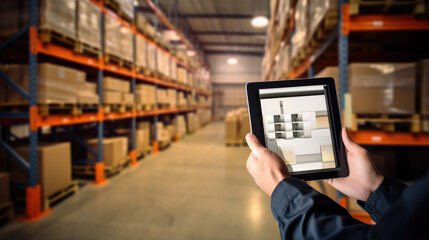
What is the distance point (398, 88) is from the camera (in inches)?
77.6

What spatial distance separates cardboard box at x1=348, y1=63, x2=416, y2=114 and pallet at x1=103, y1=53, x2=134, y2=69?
366 cm

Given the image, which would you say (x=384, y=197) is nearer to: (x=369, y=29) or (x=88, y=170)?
(x=369, y=29)

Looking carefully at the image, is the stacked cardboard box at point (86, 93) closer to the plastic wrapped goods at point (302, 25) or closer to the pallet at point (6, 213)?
the pallet at point (6, 213)

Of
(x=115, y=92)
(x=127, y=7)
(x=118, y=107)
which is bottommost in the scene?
(x=118, y=107)

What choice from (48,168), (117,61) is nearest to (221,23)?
(117,61)

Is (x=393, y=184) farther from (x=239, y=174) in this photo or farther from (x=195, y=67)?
(x=195, y=67)

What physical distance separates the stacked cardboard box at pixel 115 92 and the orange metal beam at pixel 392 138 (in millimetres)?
3821

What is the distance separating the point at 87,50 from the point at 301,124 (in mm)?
3637

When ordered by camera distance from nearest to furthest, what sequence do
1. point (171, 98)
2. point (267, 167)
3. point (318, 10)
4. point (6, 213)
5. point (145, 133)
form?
1. point (267, 167)
2. point (318, 10)
3. point (6, 213)
4. point (145, 133)
5. point (171, 98)

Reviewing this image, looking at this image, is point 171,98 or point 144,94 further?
point 171,98

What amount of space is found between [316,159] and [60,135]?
Result: 5.48 metres

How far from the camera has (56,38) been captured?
288 cm

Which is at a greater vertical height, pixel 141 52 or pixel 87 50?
pixel 141 52

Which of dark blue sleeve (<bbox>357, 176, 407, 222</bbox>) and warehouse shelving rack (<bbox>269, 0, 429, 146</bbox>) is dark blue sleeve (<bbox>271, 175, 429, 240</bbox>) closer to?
dark blue sleeve (<bbox>357, 176, 407, 222</bbox>)
